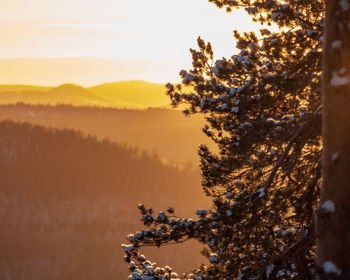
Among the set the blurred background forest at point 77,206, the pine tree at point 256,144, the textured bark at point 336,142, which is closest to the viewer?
the textured bark at point 336,142

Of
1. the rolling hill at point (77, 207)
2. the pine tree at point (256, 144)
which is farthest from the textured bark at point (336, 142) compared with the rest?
the rolling hill at point (77, 207)

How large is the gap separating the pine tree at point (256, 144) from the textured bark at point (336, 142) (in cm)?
202

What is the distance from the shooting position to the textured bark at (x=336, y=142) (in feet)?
20.6

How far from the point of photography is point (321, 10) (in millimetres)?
10984

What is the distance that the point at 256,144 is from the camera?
980cm

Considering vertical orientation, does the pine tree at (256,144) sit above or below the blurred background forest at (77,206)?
below

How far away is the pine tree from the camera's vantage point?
909cm

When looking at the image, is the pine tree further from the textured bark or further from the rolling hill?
the rolling hill

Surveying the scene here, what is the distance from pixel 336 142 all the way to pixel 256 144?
11.2 feet

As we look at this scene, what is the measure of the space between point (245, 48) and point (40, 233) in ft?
489

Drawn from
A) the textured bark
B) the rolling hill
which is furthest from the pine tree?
the rolling hill

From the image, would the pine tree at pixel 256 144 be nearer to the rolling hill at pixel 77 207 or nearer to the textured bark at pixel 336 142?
the textured bark at pixel 336 142

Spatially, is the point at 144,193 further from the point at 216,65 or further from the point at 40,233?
the point at 216,65

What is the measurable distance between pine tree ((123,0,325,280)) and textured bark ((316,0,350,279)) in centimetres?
202
